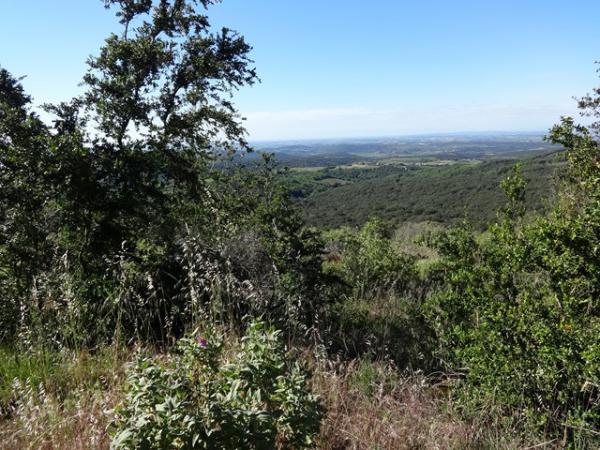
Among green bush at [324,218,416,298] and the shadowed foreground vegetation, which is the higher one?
the shadowed foreground vegetation

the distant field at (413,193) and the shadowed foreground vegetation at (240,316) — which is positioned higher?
the shadowed foreground vegetation at (240,316)

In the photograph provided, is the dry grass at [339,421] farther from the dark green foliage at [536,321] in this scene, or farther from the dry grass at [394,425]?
the dark green foliage at [536,321]

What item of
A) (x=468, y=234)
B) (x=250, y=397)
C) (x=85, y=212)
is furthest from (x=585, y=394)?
(x=85, y=212)

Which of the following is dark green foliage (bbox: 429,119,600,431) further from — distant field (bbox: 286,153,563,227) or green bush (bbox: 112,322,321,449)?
distant field (bbox: 286,153,563,227)

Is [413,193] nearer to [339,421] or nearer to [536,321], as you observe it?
[536,321]

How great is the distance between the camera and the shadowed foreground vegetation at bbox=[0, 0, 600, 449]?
171 centimetres

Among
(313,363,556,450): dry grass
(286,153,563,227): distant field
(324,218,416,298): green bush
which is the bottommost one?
(286,153,563,227): distant field

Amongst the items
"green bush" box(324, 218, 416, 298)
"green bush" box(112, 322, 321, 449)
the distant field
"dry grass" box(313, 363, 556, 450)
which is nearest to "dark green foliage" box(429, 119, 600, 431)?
"dry grass" box(313, 363, 556, 450)

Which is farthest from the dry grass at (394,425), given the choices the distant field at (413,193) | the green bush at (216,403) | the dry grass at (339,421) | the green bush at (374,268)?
the distant field at (413,193)

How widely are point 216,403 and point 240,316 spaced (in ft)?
8.33

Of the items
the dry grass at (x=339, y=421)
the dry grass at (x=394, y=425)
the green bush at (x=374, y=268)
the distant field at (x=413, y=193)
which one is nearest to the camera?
the dry grass at (x=339, y=421)

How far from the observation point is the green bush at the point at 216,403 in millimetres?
1408

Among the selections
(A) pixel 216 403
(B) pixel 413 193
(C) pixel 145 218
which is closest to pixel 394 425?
Result: (A) pixel 216 403

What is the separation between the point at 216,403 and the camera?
145cm
